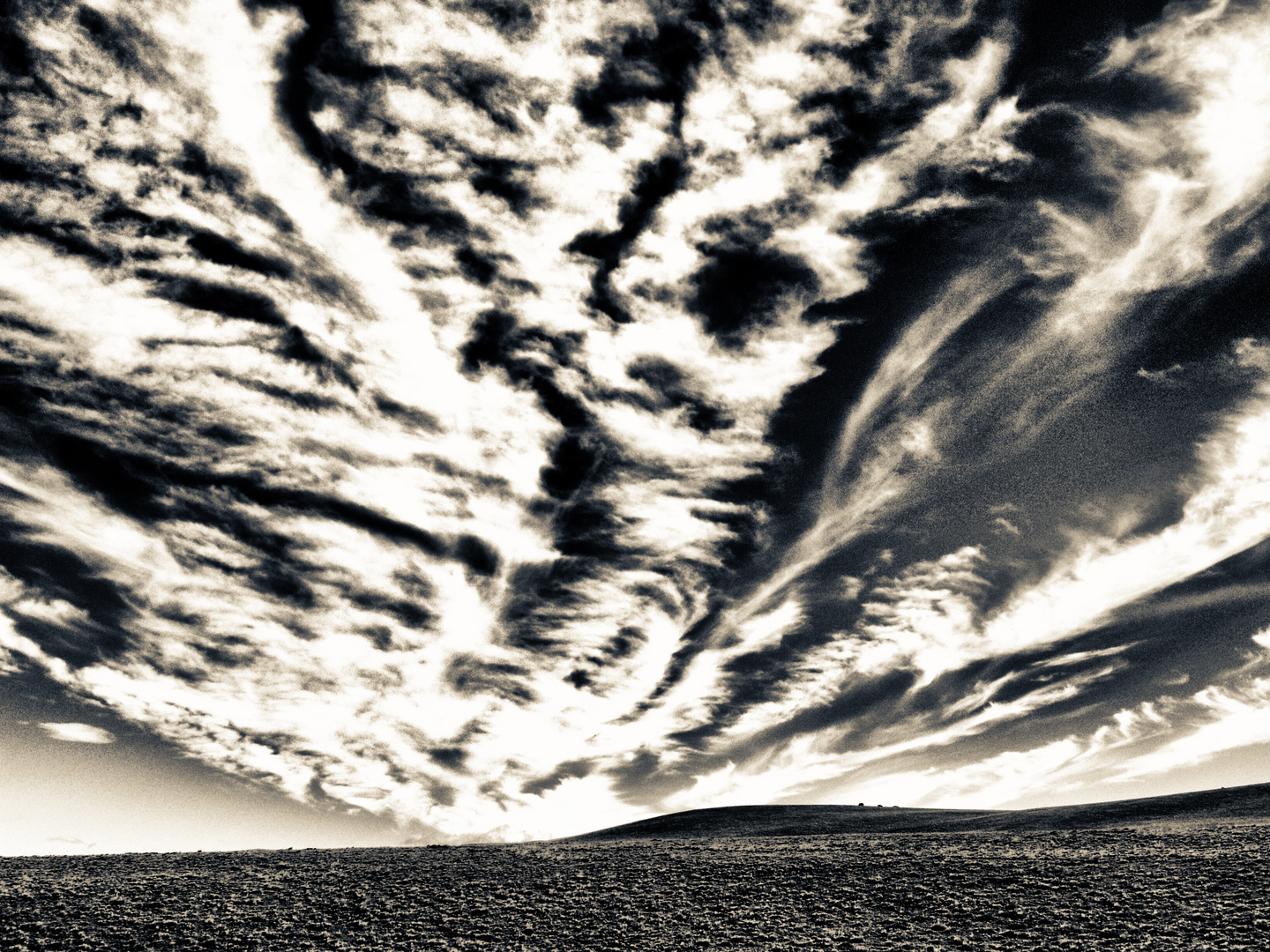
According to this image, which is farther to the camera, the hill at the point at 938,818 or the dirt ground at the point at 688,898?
the hill at the point at 938,818

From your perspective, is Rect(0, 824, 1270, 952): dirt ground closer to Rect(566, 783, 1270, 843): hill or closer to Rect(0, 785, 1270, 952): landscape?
Rect(0, 785, 1270, 952): landscape

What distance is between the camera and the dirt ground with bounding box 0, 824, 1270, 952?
61.1 feet

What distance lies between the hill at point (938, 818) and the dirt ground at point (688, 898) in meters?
6.81

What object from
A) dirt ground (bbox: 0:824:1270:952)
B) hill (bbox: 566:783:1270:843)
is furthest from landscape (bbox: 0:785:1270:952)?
hill (bbox: 566:783:1270:843)

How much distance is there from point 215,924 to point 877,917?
69.7ft

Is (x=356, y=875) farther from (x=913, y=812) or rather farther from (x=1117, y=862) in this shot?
(x=913, y=812)

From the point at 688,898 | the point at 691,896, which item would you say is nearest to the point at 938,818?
the point at 691,896

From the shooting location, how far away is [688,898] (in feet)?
74.1

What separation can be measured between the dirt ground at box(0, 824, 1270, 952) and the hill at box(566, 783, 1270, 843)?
22.3 ft

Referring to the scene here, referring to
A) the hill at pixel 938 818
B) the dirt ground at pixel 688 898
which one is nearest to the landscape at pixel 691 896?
the dirt ground at pixel 688 898

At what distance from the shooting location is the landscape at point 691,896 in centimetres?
1867

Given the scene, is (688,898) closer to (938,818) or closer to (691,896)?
(691,896)

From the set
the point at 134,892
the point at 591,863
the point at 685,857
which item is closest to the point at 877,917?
the point at 685,857

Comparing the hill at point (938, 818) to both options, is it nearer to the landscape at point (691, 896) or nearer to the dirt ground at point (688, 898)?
the landscape at point (691, 896)
